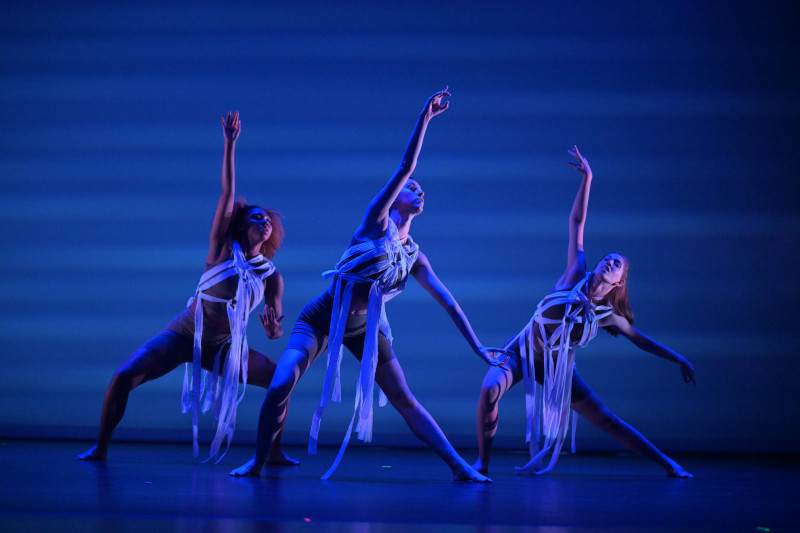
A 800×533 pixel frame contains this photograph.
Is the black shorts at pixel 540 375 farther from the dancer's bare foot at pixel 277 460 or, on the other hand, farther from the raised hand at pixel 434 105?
the raised hand at pixel 434 105

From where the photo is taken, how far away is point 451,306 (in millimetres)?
Result: 2959

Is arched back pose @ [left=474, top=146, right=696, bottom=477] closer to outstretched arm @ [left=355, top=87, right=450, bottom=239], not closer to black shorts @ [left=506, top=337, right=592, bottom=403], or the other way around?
black shorts @ [left=506, top=337, right=592, bottom=403]

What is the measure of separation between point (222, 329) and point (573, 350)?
1.56 meters

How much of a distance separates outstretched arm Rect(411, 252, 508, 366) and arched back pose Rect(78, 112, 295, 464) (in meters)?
0.65

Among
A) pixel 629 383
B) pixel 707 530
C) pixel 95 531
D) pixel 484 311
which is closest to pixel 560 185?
pixel 484 311

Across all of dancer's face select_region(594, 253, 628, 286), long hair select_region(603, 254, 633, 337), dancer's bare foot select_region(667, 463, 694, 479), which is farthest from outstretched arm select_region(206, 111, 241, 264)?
dancer's bare foot select_region(667, 463, 694, 479)

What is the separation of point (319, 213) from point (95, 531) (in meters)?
3.03

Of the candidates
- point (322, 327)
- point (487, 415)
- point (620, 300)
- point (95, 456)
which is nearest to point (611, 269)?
point (620, 300)

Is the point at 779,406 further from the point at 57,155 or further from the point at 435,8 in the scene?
the point at 57,155

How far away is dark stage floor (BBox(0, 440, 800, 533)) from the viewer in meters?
1.90

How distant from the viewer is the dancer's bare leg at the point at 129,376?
3266mm

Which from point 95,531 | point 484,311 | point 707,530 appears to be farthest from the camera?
point 484,311

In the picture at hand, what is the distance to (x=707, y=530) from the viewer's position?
1.94 m

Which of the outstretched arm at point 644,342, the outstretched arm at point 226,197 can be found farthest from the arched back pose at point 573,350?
→ the outstretched arm at point 226,197
